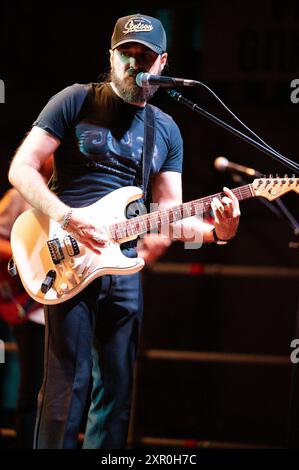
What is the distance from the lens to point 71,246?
2928mm

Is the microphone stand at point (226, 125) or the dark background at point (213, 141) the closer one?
the microphone stand at point (226, 125)

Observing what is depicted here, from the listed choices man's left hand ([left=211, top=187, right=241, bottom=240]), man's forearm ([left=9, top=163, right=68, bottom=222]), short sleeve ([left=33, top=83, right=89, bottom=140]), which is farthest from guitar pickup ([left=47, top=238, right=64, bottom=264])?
man's left hand ([left=211, top=187, right=241, bottom=240])

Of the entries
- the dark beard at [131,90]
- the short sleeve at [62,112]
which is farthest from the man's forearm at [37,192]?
the dark beard at [131,90]

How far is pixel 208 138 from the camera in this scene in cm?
635

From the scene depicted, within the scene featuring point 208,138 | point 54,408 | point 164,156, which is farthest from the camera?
point 208,138

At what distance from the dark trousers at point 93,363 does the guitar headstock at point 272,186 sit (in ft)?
2.04

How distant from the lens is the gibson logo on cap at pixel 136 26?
2955mm

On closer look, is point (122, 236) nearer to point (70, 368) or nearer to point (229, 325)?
point (70, 368)

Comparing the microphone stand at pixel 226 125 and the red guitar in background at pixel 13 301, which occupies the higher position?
the microphone stand at pixel 226 125

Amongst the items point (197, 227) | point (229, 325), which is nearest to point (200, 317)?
point (229, 325)

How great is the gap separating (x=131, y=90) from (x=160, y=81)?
22 cm

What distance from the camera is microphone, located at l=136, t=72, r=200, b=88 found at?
2766 millimetres

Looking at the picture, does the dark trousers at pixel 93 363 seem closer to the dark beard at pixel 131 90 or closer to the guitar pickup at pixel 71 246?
the guitar pickup at pixel 71 246
